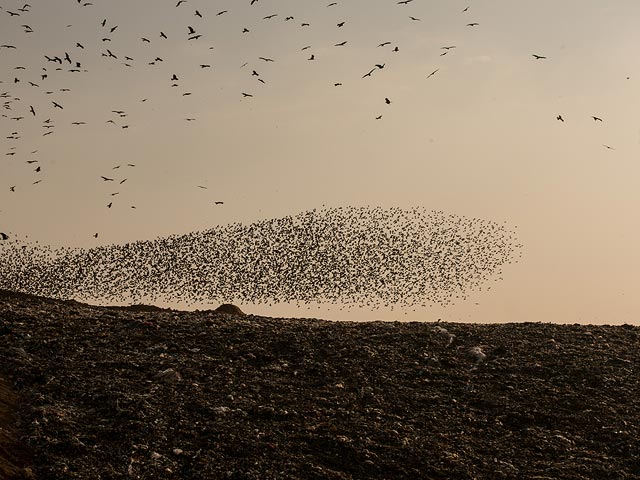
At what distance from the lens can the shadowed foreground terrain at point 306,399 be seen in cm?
1180

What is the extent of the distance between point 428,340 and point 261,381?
4.06 meters

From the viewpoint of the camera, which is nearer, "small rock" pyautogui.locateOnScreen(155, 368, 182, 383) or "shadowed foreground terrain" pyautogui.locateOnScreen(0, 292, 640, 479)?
"shadowed foreground terrain" pyautogui.locateOnScreen(0, 292, 640, 479)

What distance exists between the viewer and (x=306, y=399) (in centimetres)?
1367

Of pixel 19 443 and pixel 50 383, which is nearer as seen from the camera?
pixel 19 443

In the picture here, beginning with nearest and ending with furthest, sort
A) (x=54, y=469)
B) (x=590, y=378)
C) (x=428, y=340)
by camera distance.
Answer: (x=54, y=469)
(x=590, y=378)
(x=428, y=340)

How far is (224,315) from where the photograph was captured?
18.9 m

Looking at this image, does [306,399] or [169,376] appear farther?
[169,376]

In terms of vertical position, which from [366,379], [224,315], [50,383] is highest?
[50,383]

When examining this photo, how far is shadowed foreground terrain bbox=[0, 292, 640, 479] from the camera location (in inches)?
464

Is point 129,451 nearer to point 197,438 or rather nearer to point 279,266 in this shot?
point 197,438

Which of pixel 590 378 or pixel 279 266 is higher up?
Result: pixel 590 378

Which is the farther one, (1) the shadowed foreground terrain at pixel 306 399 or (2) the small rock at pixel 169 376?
(2) the small rock at pixel 169 376

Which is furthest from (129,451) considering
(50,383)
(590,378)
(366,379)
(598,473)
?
(590,378)

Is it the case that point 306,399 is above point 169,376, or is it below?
below
